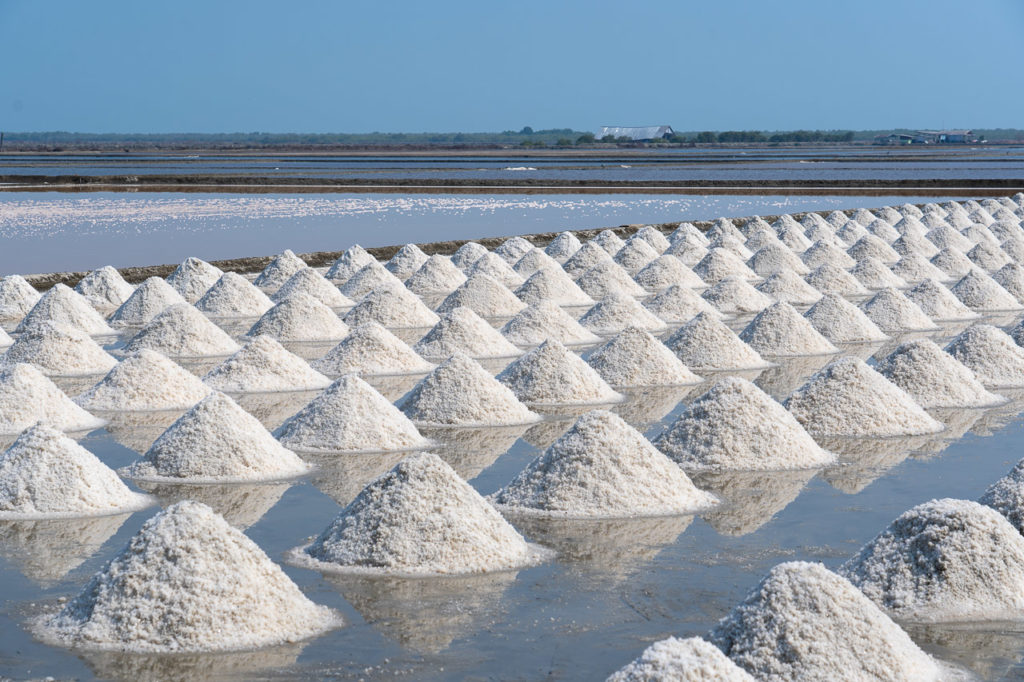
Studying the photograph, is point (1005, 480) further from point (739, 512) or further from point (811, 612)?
point (811, 612)

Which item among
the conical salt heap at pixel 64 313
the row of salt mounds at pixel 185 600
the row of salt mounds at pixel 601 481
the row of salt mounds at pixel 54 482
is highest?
the conical salt heap at pixel 64 313

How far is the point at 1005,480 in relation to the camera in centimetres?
620

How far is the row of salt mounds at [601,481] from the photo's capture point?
21.6ft

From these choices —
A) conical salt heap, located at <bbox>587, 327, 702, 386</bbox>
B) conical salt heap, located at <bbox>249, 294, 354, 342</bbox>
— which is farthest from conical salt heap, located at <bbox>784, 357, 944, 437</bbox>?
conical salt heap, located at <bbox>249, 294, 354, 342</bbox>

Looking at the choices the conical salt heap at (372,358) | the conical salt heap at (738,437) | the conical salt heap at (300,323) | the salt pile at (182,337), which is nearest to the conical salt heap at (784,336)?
the conical salt heap at (372,358)

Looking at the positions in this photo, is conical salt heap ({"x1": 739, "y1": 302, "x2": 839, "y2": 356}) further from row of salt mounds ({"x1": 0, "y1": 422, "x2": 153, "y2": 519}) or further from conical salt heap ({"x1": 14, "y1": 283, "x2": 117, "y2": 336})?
row of salt mounds ({"x1": 0, "y1": 422, "x2": 153, "y2": 519})

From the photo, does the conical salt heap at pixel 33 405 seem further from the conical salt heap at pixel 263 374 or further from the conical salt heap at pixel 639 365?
the conical salt heap at pixel 639 365

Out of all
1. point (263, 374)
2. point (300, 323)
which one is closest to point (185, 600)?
point (263, 374)

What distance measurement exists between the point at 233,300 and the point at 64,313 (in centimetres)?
212

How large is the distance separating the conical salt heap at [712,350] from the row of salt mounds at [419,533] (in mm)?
5270

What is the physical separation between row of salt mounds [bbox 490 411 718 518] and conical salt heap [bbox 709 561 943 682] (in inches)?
79.4

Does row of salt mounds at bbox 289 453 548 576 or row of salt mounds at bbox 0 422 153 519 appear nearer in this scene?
row of salt mounds at bbox 289 453 548 576

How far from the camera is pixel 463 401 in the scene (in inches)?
346

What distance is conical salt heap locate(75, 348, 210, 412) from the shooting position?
923cm
